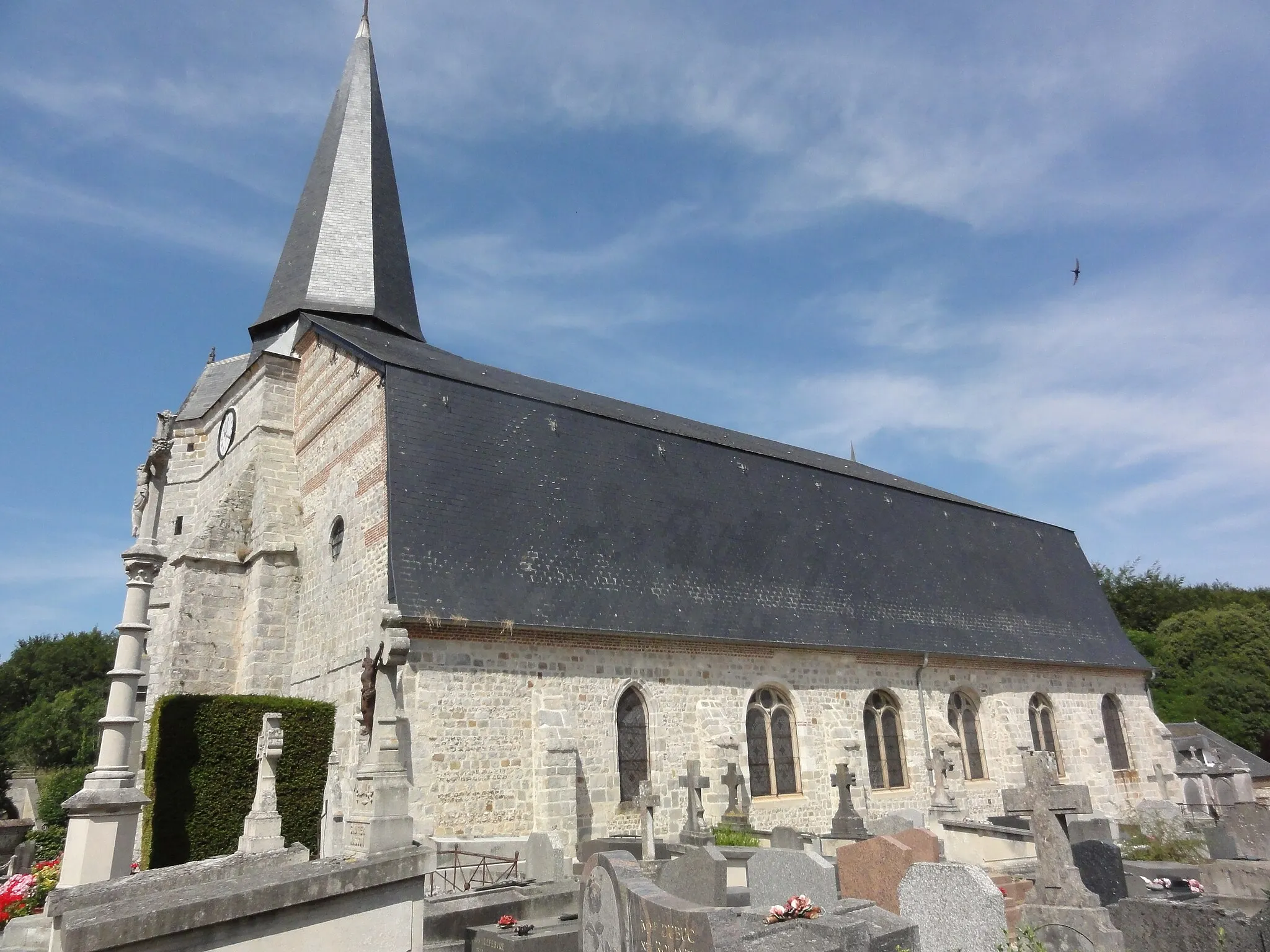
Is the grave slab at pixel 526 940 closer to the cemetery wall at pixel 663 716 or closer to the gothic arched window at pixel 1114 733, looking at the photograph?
the cemetery wall at pixel 663 716

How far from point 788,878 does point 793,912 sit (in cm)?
300

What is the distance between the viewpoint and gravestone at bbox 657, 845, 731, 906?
6.86 metres

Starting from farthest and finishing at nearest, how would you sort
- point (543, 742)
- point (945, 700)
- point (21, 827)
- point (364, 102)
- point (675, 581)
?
point (21, 827)
point (364, 102)
point (945, 700)
point (675, 581)
point (543, 742)

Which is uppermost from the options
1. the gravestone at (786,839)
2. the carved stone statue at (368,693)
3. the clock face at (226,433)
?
the clock face at (226,433)

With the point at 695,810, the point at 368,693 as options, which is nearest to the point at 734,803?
the point at 695,810

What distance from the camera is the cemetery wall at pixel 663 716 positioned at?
1198 centimetres

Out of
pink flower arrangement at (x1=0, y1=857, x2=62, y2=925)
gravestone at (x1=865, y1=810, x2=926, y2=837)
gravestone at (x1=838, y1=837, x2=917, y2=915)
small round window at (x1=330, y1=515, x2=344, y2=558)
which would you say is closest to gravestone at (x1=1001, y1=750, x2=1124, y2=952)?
gravestone at (x1=838, y1=837, x2=917, y2=915)

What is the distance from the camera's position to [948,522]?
22547 mm

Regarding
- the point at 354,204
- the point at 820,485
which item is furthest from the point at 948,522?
the point at 354,204

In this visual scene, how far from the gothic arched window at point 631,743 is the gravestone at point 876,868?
5835 millimetres

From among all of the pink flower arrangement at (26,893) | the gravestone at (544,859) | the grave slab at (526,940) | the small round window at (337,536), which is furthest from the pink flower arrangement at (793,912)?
the small round window at (337,536)

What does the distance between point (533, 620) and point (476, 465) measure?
9.26ft

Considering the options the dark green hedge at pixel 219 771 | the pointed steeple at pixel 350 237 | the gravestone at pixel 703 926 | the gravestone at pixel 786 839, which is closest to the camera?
the gravestone at pixel 703 926

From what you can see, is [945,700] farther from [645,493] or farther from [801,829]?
[645,493]
